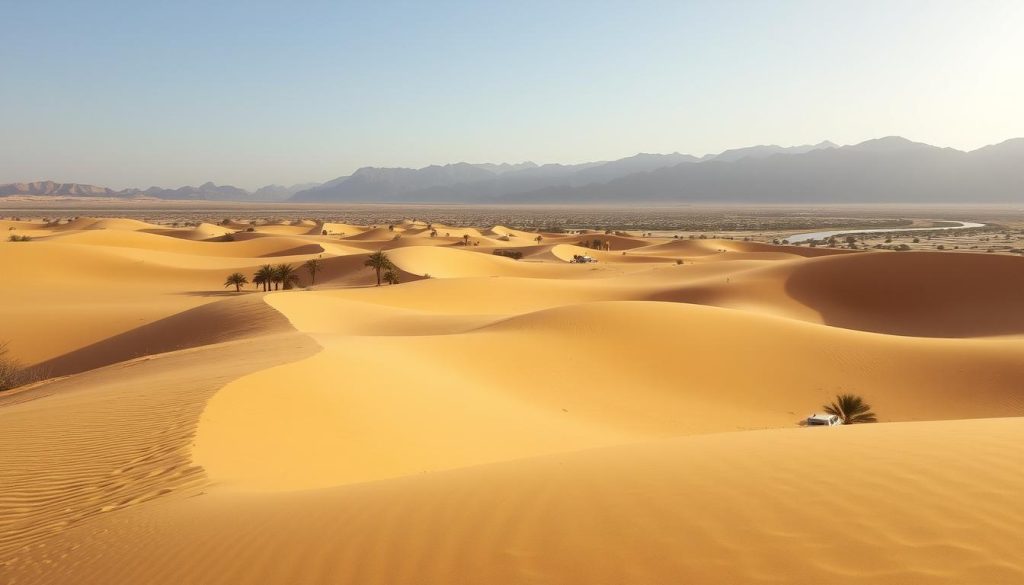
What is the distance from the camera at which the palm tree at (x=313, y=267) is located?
131 ft

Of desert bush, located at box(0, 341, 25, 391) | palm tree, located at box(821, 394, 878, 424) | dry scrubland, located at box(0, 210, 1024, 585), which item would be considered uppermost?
dry scrubland, located at box(0, 210, 1024, 585)

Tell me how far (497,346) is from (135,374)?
24.9ft

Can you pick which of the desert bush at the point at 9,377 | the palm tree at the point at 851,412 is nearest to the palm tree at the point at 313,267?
the desert bush at the point at 9,377

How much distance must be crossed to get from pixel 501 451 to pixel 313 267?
33619mm

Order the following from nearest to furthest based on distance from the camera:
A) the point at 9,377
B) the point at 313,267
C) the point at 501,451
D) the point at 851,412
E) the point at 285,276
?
the point at 501,451 → the point at 851,412 → the point at 9,377 → the point at 285,276 → the point at 313,267

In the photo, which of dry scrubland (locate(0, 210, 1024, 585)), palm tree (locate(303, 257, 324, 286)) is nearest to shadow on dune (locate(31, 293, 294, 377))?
dry scrubland (locate(0, 210, 1024, 585))

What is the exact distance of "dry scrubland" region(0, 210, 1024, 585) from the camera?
3969mm

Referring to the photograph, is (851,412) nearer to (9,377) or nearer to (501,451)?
(501,451)

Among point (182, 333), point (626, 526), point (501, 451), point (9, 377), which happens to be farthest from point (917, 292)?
point (9, 377)

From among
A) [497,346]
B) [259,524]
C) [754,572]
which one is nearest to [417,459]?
[259,524]

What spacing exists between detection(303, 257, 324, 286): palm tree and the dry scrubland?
15.8 metres

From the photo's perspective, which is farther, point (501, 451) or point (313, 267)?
point (313, 267)

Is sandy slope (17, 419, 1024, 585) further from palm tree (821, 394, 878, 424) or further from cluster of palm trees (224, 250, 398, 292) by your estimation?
cluster of palm trees (224, 250, 398, 292)

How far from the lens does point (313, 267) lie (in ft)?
131
